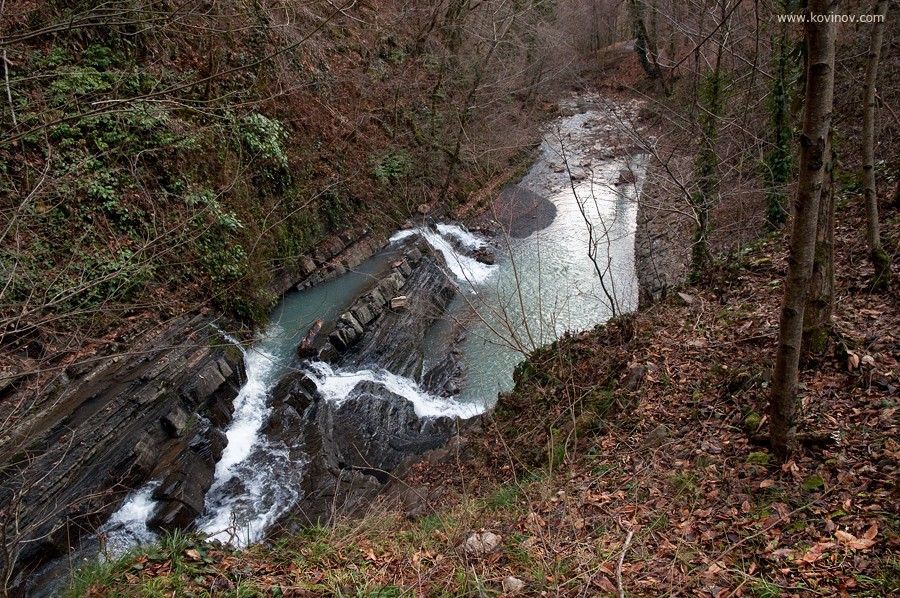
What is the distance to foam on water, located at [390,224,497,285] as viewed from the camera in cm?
1290

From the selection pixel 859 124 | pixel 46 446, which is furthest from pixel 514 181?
pixel 46 446

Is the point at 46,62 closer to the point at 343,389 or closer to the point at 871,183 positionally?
the point at 343,389

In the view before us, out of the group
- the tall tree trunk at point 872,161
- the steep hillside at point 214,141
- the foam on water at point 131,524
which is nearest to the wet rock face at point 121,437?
the foam on water at point 131,524

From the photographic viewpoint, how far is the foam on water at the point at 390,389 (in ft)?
28.7

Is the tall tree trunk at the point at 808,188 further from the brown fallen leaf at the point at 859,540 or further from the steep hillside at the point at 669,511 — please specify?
the brown fallen leaf at the point at 859,540

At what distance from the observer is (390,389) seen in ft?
29.9

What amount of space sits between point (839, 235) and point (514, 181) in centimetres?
1233

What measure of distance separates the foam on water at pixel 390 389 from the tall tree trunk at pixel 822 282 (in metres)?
5.48

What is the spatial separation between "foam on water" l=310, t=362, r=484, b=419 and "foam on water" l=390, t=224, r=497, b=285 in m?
3.88

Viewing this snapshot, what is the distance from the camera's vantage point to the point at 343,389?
8914mm

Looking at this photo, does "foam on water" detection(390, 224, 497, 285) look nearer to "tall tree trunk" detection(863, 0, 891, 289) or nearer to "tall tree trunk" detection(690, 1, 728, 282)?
"tall tree trunk" detection(690, 1, 728, 282)

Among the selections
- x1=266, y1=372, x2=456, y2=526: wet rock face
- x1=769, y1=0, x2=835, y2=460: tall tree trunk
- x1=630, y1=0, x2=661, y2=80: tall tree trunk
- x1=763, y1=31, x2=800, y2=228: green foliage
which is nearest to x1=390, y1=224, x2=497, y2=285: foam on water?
x1=266, y1=372, x2=456, y2=526: wet rock face

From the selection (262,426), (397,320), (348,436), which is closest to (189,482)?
(262,426)

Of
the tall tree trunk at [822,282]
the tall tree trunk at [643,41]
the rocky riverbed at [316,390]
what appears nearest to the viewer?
the tall tree trunk at [822,282]
